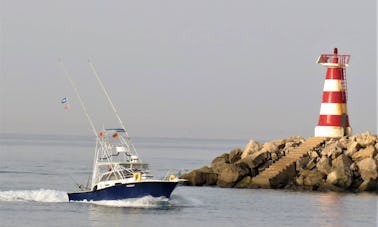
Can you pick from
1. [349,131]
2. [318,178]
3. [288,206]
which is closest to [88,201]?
[288,206]

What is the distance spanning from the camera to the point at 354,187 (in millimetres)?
54531

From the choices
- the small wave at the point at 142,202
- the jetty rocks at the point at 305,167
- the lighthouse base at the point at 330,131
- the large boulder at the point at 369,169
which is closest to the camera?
the small wave at the point at 142,202

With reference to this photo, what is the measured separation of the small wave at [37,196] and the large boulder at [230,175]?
9.23m

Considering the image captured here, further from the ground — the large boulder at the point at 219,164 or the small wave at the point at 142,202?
the large boulder at the point at 219,164

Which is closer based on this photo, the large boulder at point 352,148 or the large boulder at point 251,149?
the large boulder at point 352,148

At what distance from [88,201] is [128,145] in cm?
318

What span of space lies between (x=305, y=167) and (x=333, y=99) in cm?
454

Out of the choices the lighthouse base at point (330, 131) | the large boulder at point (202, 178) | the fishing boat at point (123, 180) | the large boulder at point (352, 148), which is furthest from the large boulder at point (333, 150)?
the fishing boat at point (123, 180)

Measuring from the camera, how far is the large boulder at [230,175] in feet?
185

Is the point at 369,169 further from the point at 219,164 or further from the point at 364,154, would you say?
the point at 219,164

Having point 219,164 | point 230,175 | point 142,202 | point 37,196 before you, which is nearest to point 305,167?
point 230,175

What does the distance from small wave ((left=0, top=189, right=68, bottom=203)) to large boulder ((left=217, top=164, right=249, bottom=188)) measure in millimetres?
9230

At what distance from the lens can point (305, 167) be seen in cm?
5634

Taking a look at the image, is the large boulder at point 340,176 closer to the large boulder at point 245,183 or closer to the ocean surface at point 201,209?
the ocean surface at point 201,209
